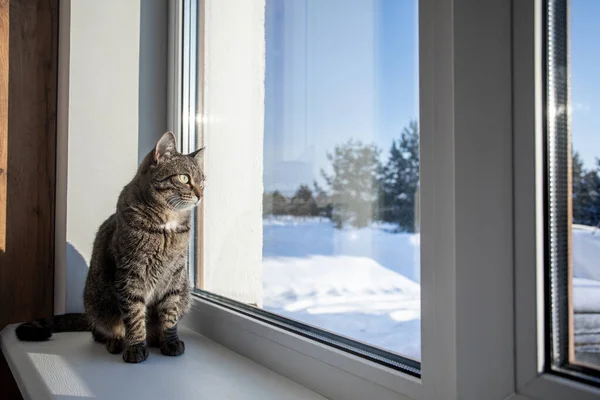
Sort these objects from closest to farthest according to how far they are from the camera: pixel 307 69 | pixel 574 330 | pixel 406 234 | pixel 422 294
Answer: pixel 574 330
pixel 422 294
pixel 406 234
pixel 307 69

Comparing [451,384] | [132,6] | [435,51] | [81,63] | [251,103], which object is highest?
[132,6]

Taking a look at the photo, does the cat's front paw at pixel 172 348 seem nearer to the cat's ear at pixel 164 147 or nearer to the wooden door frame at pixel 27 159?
the cat's ear at pixel 164 147

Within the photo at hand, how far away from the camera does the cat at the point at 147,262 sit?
3.23 feet

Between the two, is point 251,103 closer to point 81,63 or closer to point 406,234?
point 81,63

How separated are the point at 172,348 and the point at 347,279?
45 cm

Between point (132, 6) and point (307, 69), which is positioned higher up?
point (132, 6)

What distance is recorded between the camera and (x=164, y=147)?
3.57ft

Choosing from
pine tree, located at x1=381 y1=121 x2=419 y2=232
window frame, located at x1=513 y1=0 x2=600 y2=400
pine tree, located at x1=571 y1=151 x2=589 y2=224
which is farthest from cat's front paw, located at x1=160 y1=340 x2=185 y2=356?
Result: pine tree, located at x1=571 y1=151 x2=589 y2=224

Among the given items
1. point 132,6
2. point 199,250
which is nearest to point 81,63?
point 132,6

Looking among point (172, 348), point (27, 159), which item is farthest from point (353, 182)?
point (27, 159)

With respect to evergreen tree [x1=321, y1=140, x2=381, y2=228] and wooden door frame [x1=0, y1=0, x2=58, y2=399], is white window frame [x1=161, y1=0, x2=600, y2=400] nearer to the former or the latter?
evergreen tree [x1=321, y1=140, x2=381, y2=228]

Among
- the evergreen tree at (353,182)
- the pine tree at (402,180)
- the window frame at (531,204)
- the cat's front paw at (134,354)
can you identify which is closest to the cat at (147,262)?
the cat's front paw at (134,354)

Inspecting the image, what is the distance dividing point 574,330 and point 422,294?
18 centimetres

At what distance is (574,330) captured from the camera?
1.69 feet
